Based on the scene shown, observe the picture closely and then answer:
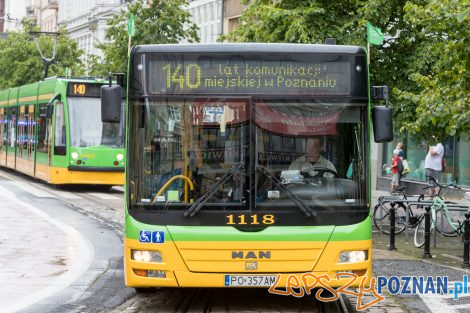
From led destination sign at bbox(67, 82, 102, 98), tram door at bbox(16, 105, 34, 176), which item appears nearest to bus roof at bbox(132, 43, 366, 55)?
led destination sign at bbox(67, 82, 102, 98)

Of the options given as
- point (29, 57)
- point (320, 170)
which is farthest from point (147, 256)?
point (29, 57)

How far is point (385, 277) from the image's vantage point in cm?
1398

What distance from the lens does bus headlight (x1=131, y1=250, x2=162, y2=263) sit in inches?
422

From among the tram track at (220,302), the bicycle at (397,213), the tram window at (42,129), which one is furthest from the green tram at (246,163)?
the tram window at (42,129)

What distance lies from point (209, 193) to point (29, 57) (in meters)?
65.7

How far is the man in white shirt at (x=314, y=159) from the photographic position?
10.8 metres

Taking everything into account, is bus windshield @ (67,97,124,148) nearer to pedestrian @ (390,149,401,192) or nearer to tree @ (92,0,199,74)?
pedestrian @ (390,149,401,192)

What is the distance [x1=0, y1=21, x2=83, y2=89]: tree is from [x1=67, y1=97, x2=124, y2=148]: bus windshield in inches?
1587

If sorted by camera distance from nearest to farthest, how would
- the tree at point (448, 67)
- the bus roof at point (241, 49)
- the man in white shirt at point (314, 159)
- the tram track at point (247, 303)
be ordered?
the man in white shirt at point (314, 159), the bus roof at point (241, 49), the tram track at point (247, 303), the tree at point (448, 67)

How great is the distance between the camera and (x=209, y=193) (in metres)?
10.7

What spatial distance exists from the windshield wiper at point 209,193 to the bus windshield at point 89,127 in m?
19.4

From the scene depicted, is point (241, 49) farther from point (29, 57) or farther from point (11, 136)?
point (29, 57)

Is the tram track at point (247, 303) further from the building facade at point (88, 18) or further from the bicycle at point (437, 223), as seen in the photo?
the building facade at point (88, 18)

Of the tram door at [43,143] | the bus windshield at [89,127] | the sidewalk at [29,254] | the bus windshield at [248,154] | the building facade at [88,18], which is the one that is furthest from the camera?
the building facade at [88,18]
